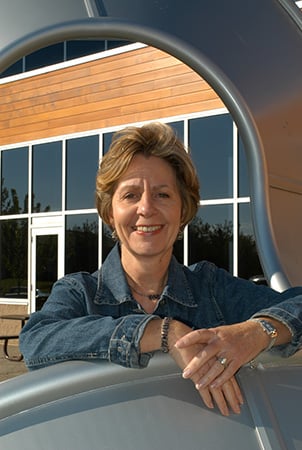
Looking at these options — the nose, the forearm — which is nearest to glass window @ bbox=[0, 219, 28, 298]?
the nose

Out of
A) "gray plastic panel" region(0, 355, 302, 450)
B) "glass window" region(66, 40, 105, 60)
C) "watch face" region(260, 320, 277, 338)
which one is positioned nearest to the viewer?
"gray plastic panel" region(0, 355, 302, 450)

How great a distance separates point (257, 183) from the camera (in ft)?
9.70

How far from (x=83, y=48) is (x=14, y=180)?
3.03 m

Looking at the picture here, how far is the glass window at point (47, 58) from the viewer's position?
1182cm

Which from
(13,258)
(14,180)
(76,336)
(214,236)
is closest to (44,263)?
(13,258)

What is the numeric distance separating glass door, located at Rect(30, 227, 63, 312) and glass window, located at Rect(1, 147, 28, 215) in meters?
0.69

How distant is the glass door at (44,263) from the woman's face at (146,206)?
33.7 feet

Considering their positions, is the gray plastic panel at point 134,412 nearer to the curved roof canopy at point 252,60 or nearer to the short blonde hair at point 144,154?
the short blonde hair at point 144,154

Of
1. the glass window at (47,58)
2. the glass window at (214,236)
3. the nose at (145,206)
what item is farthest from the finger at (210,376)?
the glass window at (47,58)

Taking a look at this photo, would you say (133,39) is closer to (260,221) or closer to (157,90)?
(260,221)

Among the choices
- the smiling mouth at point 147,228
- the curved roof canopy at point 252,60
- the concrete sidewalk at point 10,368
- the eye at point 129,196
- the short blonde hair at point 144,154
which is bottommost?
the concrete sidewalk at point 10,368

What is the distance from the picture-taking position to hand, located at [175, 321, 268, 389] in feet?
5.00

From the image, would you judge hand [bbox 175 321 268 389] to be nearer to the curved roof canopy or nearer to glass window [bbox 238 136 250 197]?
the curved roof canopy

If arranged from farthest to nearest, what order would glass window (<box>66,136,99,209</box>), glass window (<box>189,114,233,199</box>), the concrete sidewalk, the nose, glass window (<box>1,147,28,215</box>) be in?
glass window (<box>1,147,28,215</box>) → glass window (<box>66,136,99,209</box>) → glass window (<box>189,114,233,199</box>) → the concrete sidewalk → the nose
